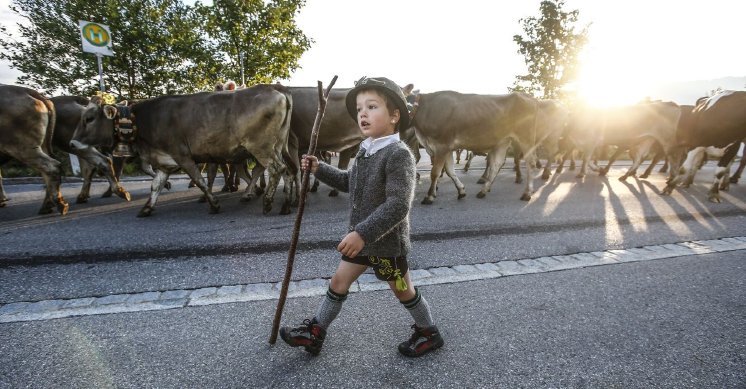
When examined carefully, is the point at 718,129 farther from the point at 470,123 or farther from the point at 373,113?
the point at 373,113

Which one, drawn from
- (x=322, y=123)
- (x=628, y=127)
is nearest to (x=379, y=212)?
(x=322, y=123)

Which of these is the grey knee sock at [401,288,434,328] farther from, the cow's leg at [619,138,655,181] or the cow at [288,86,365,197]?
the cow's leg at [619,138,655,181]

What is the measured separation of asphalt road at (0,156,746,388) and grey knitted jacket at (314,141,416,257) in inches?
31.5

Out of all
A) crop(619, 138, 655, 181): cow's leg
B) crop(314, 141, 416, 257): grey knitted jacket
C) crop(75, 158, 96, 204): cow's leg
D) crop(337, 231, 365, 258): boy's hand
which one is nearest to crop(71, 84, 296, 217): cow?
crop(75, 158, 96, 204): cow's leg

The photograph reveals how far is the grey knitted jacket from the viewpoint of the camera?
68.3 inches

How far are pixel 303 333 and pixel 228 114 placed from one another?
426 cm

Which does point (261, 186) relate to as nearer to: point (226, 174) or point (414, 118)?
point (226, 174)

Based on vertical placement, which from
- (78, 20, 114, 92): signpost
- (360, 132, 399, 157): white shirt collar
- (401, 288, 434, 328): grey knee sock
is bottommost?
(401, 288, 434, 328): grey knee sock

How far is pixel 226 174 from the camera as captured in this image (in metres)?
7.68

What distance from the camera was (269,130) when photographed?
5.38 metres

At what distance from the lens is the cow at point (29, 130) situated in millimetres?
4848

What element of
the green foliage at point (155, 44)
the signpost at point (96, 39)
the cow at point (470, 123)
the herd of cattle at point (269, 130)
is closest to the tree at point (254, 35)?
the green foliage at point (155, 44)

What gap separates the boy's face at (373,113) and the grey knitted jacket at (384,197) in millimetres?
130

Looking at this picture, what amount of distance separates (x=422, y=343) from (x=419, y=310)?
0.22 metres
